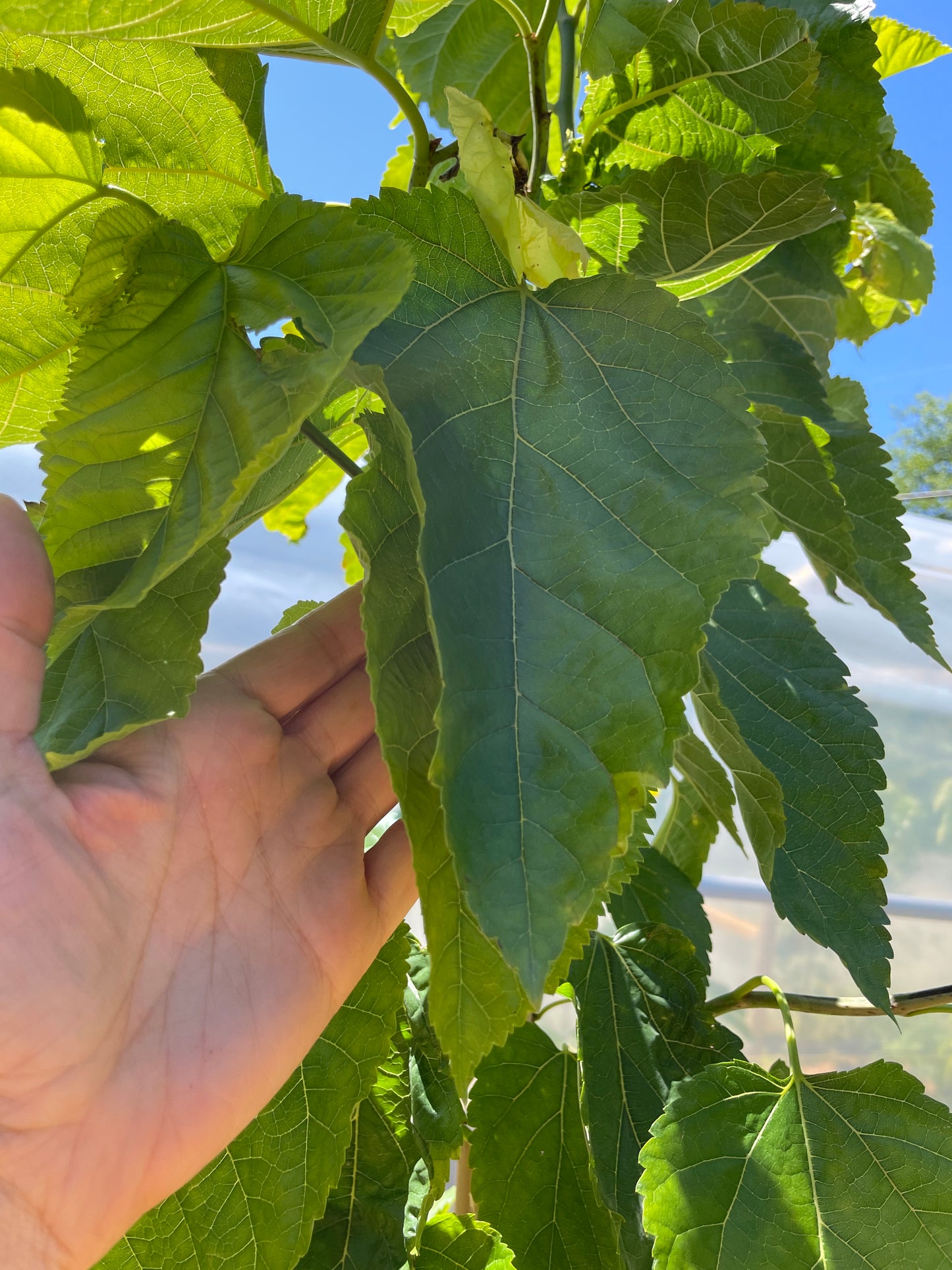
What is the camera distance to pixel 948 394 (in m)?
3.22

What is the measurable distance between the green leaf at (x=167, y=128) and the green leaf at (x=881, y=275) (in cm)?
48

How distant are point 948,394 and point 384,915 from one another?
323cm

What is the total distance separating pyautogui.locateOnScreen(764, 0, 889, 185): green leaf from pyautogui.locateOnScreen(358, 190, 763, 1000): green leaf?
0.21 meters

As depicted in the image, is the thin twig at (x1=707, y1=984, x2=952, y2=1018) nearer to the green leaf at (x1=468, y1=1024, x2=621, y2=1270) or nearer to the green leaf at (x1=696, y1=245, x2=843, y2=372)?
the green leaf at (x1=468, y1=1024, x2=621, y2=1270)

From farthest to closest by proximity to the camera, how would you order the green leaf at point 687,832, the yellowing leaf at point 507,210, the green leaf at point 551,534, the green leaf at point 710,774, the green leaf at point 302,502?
the green leaf at point 687,832, the green leaf at point 302,502, the green leaf at point 710,774, the yellowing leaf at point 507,210, the green leaf at point 551,534

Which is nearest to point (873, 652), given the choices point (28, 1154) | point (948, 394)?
point (28, 1154)

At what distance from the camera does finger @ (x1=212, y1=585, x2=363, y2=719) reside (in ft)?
1.67

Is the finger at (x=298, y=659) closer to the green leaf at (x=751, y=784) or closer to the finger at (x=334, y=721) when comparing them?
the finger at (x=334, y=721)

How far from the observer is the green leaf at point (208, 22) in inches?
11.9

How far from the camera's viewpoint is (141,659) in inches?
13.4

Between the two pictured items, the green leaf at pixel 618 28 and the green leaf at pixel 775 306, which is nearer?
the green leaf at pixel 618 28

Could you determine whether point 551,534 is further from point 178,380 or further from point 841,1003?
point 841,1003

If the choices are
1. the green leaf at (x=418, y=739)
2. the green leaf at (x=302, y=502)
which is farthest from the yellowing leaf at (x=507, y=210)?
the green leaf at (x=302, y=502)

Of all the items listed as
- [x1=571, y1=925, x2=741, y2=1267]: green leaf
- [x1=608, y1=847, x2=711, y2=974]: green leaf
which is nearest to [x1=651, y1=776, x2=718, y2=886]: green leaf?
[x1=608, y1=847, x2=711, y2=974]: green leaf
